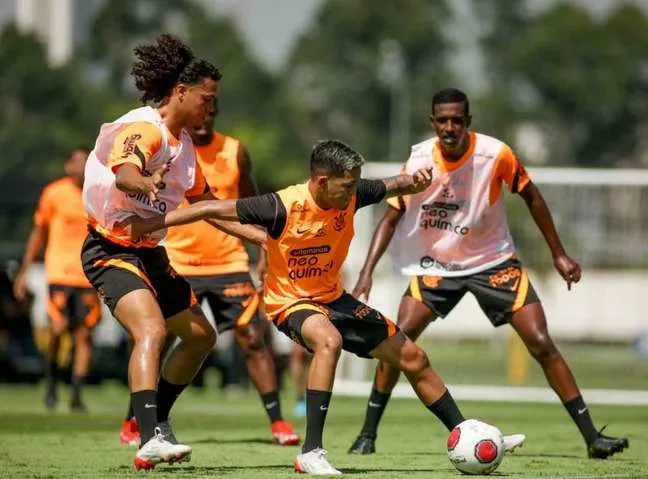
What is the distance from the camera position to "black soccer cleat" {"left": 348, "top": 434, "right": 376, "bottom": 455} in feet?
39.9

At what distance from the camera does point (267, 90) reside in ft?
381

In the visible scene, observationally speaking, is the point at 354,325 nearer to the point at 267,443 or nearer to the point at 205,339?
the point at 205,339

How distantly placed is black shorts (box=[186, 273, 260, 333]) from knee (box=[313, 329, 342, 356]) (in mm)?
3212

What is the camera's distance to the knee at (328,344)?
10.2m

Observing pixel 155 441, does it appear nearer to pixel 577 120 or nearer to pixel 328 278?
pixel 328 278

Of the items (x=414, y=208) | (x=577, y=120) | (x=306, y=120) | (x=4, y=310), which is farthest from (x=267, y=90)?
(x=414, y=208)

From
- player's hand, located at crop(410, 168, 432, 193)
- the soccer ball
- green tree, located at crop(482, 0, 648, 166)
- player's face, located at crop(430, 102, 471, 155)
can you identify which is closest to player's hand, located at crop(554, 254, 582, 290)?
player's face, located at crop(430, 102, 471, 155)

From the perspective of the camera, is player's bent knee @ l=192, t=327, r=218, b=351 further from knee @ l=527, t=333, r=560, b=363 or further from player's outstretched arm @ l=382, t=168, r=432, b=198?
knee @ l=527, t=333, r=560, b=363

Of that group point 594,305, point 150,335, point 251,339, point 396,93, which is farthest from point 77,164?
point 396,93

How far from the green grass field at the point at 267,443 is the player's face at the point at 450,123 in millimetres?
2152

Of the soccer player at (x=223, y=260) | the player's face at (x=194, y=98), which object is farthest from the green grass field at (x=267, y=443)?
the player's face at (x=194, y=98)

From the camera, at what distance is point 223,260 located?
1358 centimetres

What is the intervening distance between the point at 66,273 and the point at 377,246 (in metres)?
6.33

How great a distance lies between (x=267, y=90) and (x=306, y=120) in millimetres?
3805
